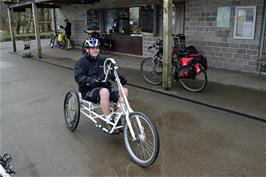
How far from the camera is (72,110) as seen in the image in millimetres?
3773

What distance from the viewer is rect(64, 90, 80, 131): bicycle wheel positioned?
3531mm

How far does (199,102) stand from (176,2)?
14.7 ft

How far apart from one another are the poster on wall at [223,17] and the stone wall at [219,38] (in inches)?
3.6

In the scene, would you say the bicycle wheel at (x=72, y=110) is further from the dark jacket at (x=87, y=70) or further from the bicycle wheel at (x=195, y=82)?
the bicycle wheel at (x=195, y=82)

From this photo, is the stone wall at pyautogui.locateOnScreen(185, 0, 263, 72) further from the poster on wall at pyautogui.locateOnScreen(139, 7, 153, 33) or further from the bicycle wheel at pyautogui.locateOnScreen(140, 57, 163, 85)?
the bicycle wheel at pyautogui.locateOnScreen(140, 57, 163, 85)

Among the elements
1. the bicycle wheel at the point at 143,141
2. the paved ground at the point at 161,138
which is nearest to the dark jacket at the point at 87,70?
the paved ground at the point at 161,138

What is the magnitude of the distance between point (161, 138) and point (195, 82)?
2851 millimetres

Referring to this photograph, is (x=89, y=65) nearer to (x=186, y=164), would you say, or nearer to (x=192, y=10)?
(x=186, y=164)

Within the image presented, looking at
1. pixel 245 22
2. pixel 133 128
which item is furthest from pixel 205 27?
pixel 133 128

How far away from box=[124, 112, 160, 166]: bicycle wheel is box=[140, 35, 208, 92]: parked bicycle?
8.88ft

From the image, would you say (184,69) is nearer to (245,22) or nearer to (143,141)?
(245,22)

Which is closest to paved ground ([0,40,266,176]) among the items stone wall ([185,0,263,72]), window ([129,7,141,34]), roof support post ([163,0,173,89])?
roof support post ([163,0,173,89])

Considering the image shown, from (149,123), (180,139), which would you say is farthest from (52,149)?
(180,139)

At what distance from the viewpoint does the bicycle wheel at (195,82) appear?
5.29 metres
